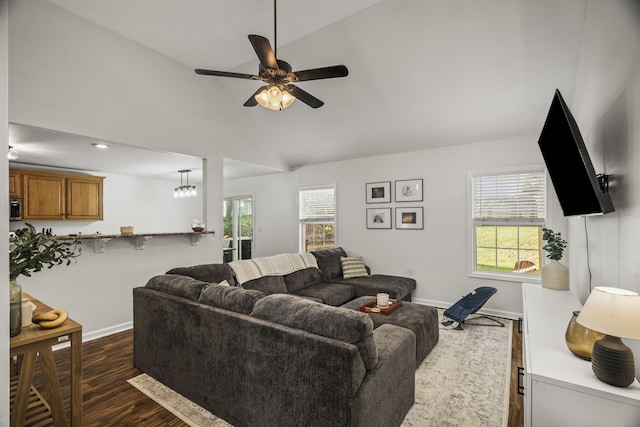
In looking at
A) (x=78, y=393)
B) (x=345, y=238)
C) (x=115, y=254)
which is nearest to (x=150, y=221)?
A: (x=115, y=254)

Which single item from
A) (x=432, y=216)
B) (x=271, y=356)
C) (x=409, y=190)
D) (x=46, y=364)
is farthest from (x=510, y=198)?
(x=46, y=364)

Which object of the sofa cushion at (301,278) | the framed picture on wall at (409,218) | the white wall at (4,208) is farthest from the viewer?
the framed picture on wall at (409,218)

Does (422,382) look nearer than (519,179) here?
Yes

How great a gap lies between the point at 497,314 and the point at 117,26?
5.87m

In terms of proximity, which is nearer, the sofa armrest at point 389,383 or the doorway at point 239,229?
the sofa armrest at point 389,383

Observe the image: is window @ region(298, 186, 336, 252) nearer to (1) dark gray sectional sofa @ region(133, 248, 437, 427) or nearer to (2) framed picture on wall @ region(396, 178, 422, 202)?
(2) framed picture on wall @ region(396, 178, 422, 202)

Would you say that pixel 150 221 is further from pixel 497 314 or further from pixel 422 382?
pixel 497 314

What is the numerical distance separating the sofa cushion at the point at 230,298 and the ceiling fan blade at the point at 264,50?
67.4 inches

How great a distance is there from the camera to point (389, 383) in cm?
171

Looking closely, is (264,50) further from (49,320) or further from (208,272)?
(208,272)

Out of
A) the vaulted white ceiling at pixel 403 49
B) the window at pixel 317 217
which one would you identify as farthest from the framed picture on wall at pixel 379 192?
the vaulted white ceiling at pixel 403 49

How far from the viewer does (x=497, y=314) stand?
13.5 ft

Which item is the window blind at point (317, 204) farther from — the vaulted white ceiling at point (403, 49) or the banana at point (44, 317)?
the banana at point (44, 317)

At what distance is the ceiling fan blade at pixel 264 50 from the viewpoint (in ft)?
6.93
